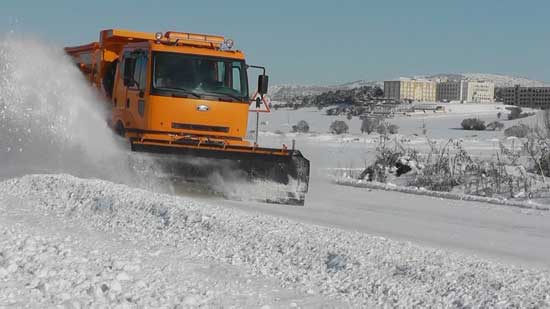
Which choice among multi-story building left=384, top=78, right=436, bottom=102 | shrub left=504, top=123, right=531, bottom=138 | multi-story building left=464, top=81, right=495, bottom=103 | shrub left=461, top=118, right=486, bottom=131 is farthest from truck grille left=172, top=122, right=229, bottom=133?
multi-story building left=464, top=81, right=495, bottom=103

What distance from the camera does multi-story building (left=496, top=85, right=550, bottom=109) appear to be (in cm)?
9211

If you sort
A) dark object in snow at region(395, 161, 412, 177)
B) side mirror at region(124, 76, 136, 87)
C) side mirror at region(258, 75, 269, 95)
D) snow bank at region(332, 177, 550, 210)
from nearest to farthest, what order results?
snow bank at region(332, 177, 550, 210) < side mirror at region(124, 76, 136, 87) < side mirror at region(258, 75, 269, 95) < dark object in snow at region(395, 161, 412, 177)

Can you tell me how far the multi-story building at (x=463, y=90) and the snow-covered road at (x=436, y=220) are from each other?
402 ft

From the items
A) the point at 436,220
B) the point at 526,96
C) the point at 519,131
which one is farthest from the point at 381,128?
the point at 526,96

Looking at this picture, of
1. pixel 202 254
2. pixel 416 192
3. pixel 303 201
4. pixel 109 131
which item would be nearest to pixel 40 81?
pixel 109 131

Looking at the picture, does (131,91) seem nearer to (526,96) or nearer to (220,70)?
(220,70)

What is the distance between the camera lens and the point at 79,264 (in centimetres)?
596

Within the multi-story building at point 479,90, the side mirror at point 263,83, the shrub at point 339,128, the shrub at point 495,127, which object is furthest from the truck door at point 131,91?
the multi-story building at point 479,90

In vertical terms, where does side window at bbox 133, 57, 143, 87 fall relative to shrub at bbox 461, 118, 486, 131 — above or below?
below

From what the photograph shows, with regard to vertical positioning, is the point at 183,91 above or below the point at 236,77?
below

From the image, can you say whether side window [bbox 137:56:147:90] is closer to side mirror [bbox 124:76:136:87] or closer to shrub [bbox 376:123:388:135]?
side mirror [bbox 124:76:136:87]

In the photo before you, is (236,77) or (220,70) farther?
(236,77)

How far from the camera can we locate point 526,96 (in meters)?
105

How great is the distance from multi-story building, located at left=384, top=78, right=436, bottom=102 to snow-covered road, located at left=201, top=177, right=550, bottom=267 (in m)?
102
